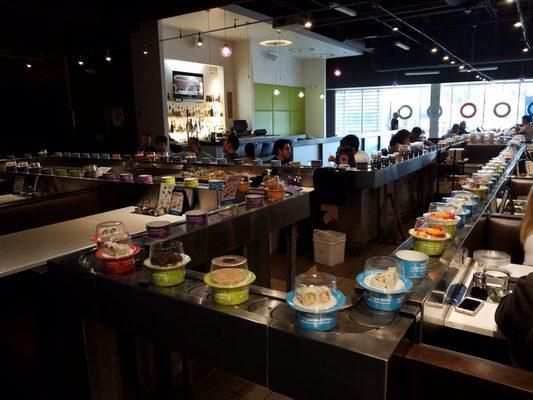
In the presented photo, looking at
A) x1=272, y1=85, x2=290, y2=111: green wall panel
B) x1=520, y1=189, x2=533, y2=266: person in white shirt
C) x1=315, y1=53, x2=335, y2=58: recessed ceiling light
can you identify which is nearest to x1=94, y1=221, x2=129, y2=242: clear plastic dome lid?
x1=520, y1=189, x2=533, y2=266: person in white shirt

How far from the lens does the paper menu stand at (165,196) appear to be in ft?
11.7

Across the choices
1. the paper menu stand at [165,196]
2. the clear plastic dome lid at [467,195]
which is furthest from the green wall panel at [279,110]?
the clear plastic dome lid at [467,195]

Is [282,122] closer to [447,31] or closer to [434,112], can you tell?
[434,112]

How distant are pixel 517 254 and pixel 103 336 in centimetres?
→ 284

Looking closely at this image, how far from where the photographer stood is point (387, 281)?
4.53ft

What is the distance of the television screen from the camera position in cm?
1099

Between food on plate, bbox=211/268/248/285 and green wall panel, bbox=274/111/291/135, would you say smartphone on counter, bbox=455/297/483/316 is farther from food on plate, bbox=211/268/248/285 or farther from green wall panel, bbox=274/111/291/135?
green wall panel, bbox=274/111/291/135

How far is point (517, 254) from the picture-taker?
3.12 m

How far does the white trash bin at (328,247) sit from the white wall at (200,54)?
6.43 m

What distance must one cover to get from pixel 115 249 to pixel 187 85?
10.1 metres

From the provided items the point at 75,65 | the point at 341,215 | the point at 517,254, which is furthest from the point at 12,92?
the point at 517,254

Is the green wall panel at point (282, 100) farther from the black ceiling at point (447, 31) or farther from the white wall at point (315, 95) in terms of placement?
the black ceiling at point (447, 31)

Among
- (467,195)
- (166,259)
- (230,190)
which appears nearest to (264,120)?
(230,190)

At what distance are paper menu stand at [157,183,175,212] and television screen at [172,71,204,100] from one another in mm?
7985
